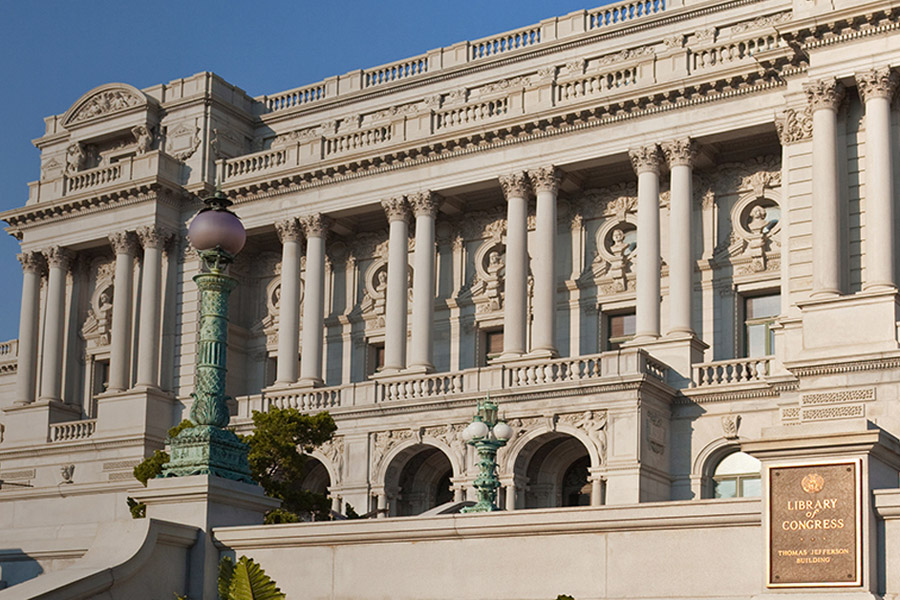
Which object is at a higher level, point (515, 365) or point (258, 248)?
point (258, 248)

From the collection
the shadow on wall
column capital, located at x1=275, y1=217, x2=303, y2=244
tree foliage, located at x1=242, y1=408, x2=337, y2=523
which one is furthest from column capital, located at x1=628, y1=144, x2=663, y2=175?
the shadow on wall

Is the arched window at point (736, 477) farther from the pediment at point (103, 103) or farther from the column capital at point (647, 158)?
the pediment at point (103, 103)

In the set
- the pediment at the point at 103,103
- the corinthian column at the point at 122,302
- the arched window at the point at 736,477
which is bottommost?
the arched window at the point at 736,477

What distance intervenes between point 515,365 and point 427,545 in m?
26.0

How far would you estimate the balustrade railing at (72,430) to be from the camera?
2173 inches

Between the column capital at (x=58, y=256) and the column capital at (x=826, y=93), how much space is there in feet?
109

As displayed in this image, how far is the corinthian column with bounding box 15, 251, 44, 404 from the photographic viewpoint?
59.3 metres

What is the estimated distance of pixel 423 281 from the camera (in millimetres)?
50875

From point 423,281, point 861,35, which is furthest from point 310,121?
point 861,35

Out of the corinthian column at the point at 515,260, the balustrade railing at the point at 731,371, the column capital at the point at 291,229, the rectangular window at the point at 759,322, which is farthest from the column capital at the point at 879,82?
the column capital at the point at 291,229

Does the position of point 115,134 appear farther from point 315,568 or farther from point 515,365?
point 315,568

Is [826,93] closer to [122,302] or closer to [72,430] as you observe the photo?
[122,302]

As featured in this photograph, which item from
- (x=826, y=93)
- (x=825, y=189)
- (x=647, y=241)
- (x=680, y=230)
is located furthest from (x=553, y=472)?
(x=826, y=93)

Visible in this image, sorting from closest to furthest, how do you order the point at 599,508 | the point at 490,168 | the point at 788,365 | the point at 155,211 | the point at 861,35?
the point at 599,508, the point at 788,365, the point at 861,35, the point at 490,168, the point at 155,211
